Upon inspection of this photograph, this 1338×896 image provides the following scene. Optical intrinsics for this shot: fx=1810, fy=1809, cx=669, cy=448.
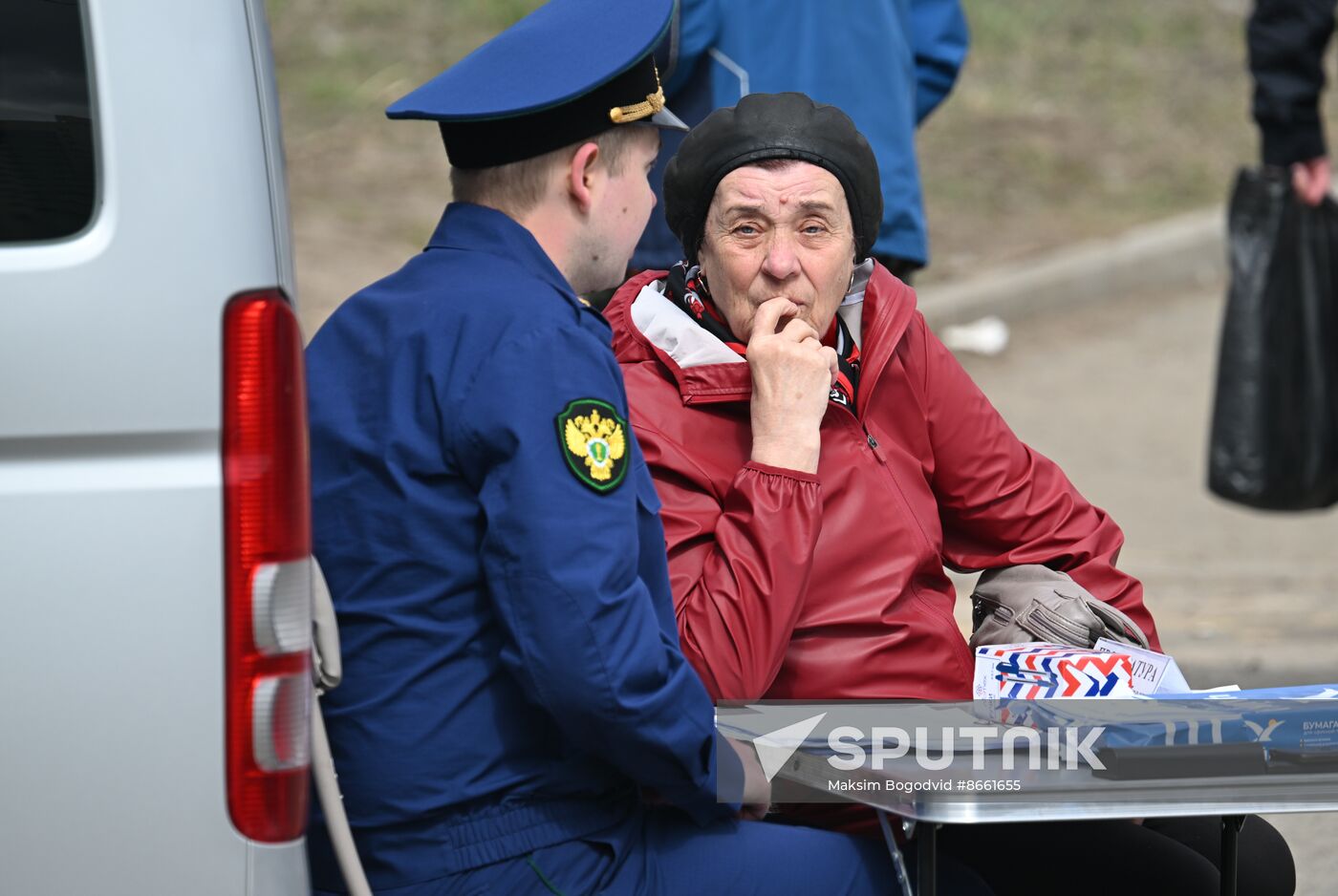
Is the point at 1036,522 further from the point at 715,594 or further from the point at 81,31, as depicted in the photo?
the point at 81,31

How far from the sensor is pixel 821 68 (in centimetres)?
392

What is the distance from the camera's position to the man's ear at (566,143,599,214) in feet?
6.89

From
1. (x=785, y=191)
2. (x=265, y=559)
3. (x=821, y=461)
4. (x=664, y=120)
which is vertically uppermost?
(x=664, y=120)

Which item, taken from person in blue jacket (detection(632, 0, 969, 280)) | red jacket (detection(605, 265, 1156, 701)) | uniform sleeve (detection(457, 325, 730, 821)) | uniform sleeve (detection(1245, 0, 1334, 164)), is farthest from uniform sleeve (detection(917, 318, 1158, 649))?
uniform sleeve (detection(1245, 0, 1334, 164))

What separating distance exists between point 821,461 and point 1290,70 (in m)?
3.15

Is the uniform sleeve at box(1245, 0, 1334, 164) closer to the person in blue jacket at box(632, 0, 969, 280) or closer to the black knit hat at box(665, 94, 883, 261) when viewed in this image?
the person in blue jacket at box(632, 0, 969, 280)

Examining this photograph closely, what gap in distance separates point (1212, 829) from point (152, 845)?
60.0 inches

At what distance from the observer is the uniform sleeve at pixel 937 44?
4.25 m

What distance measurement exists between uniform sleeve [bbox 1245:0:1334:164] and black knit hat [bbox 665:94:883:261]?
9.29ft

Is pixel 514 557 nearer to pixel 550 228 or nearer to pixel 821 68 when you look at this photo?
pixel 550 228

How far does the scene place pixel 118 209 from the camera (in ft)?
5.69

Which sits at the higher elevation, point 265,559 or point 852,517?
point 265,559

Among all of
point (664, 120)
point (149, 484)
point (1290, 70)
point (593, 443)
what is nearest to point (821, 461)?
point (664, 120)

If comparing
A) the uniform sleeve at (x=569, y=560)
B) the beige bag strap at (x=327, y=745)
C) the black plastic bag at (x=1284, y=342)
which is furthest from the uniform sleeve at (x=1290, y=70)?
the beige bag strap at (x=327, y=745)
